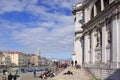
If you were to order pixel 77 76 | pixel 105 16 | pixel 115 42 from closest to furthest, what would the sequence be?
1. pixel 115 42
2. pixel 105 16
3. pixel 77 76

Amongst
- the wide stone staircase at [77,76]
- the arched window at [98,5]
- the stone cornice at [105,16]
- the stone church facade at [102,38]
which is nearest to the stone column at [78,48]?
the stone church facade at [102,38]

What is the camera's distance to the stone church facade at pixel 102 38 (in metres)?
35.3

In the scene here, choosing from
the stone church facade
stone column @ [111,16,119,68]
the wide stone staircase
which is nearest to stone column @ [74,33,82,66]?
the stone church facade

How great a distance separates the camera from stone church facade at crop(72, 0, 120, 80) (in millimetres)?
35312

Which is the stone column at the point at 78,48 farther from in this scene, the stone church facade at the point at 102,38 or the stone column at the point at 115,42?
the stone column at the point at 115,42

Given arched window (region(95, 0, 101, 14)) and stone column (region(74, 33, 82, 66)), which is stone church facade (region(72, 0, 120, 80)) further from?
stone column (region(74, 33, 82, 66))

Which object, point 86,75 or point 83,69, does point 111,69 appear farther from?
point 83,69

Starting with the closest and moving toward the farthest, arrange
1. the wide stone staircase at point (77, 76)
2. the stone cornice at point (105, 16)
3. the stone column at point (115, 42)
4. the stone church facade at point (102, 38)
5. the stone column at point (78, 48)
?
the stone column at point (115, 42) < the stone church facade at point (102, 38) < the stone cornice at point (105, 16) < the wide stone staircase at point (77, 76) < the stone column at point (78, 48)

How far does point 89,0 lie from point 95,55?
361 inches

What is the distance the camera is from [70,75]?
41062 mm

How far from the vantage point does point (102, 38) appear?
4047 centimetres

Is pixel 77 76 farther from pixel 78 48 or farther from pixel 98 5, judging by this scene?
pixel 78 48

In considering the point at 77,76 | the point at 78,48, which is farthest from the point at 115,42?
the point at 78,48

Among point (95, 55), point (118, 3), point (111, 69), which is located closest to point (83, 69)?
point (95, 55)
